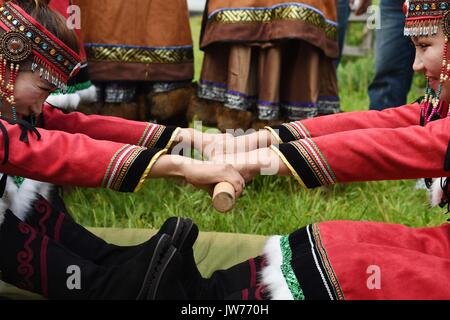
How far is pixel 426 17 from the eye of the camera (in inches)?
58.6

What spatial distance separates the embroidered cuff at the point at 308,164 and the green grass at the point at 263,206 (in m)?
1.00

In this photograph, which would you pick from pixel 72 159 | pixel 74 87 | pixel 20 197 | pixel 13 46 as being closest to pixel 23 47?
pixel 13 46

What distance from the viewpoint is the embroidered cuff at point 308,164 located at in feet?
4.83

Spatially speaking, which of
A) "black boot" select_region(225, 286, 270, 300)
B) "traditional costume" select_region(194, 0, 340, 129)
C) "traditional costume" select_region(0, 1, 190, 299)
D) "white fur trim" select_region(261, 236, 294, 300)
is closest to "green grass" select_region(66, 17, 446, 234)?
"traditional costume" select_region(194, 0, 340, 129)

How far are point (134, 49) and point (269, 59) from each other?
1.93ft

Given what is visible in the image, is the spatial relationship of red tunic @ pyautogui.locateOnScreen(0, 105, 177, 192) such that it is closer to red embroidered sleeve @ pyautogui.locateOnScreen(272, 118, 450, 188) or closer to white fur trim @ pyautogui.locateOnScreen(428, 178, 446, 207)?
red embroidered sleeve @ pyautogui.locateOnScreen(272, 118, 450, 188)

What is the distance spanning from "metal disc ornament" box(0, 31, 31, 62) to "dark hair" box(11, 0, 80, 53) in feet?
0.25

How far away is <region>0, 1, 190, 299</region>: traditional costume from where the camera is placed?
4.84 ft

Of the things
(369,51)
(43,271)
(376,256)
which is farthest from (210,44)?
(369,51)

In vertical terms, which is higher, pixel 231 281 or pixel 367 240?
pixel 367 240

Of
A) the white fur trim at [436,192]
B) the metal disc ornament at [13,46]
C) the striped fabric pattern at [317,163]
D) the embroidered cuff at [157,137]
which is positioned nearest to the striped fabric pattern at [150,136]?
the embroidered cuff at [157,137]

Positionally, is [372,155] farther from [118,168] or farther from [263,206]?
[263,206]
